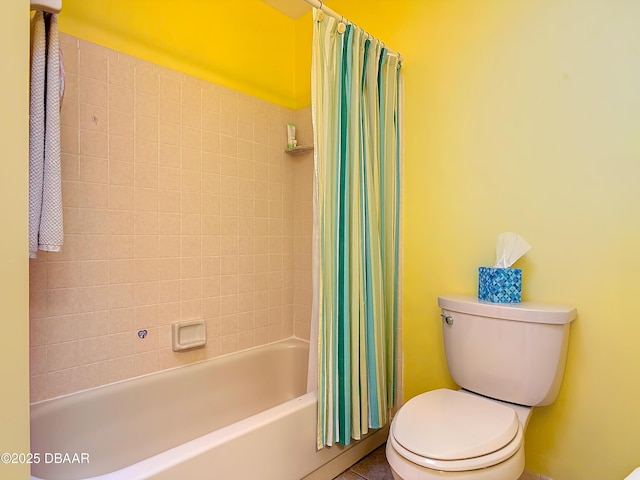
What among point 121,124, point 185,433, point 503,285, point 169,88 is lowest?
point 185,433

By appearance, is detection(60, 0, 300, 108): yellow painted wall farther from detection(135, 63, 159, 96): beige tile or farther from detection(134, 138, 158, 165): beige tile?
detection(134, 138, 158, 165): beige tile

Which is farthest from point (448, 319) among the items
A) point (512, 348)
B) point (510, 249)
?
point (510, 249)

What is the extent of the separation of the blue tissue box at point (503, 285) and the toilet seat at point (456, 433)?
0.39 metres

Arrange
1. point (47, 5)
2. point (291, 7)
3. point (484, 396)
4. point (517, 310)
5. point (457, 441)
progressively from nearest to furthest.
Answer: point (47, 5) < point (457, 441) < point (517, 310) < point (484, 396) < point (291, 7)

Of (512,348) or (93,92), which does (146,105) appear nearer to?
(93,92)

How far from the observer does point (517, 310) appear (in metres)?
1.32

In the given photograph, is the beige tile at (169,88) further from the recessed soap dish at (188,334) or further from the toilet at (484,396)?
the toilet at (484,396)

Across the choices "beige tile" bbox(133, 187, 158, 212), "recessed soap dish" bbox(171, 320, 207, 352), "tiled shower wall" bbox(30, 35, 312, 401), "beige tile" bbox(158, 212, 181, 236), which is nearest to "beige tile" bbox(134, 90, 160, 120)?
"tiled shower wall" bbox(30, 35, 312, 401)

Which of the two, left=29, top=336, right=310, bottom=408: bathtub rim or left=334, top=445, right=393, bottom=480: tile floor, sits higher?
left=29, top=336, right=310, bottom=408: bathtub rim

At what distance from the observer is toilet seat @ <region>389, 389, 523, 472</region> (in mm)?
1032

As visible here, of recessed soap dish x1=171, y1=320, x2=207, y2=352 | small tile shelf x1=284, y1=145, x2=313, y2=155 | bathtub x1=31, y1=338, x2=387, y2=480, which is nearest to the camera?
bathtub x1=31, y1=338, x2=387, y2=480

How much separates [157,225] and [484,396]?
1.62m

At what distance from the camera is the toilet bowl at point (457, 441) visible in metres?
1.03
